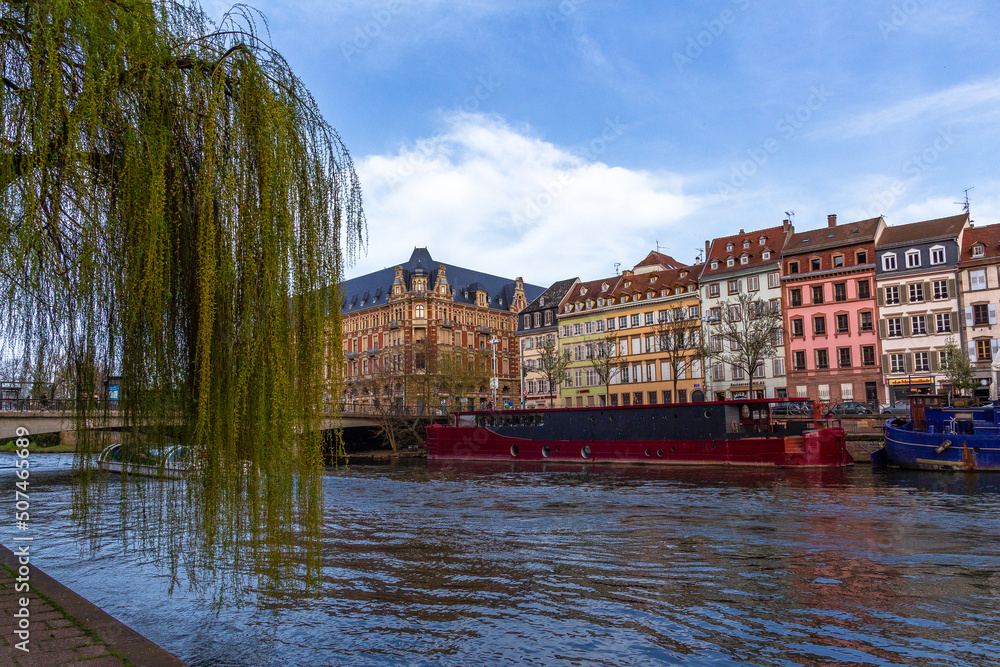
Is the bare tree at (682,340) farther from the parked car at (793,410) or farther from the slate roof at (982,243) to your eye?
the slate roof at (982,243)

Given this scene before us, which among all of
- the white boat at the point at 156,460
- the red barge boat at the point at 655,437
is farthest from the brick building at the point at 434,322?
the white boat at the point at 156,460

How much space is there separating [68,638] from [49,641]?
0.15 m

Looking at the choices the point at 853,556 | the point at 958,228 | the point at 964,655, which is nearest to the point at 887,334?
the point at 958,228

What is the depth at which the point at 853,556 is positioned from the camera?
49.4 ft

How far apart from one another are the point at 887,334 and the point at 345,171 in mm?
57181

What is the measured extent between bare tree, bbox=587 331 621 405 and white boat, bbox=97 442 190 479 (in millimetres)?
59521

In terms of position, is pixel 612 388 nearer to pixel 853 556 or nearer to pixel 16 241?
pixel 853 556

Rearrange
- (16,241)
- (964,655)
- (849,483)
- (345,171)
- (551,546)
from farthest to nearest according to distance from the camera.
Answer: (849,483), (551,546), (964,655), (345,171), (16,241)

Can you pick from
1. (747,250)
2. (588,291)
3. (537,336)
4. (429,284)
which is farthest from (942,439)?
(429,284)

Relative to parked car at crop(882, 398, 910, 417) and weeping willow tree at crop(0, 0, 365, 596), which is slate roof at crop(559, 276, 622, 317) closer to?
parked car at crop(882, 398, 910, 417)

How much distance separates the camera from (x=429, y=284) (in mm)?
86062

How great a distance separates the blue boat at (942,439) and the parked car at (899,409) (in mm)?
7389

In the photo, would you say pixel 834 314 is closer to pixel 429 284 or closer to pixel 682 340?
pixel 682 340

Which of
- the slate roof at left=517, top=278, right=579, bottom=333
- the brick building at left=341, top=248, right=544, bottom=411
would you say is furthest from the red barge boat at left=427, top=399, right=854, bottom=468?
the slate roof at left=517, top=278, right=579, bottom=333
